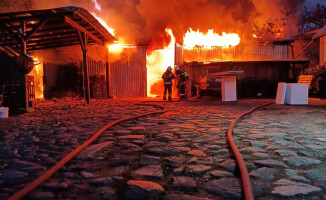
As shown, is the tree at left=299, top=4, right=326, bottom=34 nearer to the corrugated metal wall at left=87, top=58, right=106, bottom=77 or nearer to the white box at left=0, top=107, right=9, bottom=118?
the corrugated metal wall at left=87, top=58, right=106, bottom=77

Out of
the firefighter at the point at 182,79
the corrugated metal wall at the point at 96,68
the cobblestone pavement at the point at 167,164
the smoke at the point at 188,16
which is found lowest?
the cobblestone pavement at the point at 167,164

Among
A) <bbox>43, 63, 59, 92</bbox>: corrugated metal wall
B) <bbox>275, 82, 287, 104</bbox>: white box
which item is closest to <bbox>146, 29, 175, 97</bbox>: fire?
<bbox>43, 63, 59, 92</bbox>: corrugated metal wall

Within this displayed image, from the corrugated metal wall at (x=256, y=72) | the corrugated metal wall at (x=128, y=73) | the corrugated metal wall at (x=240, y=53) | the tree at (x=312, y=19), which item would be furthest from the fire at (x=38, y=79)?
the tree at (x=312, y=19)

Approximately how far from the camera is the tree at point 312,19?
2401cm

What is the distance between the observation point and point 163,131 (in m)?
5.30

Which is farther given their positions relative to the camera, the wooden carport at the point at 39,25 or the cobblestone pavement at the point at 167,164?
the wooden carport at the point at 39,25

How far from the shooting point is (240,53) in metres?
19.4

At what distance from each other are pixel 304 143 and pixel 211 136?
163 centimetres

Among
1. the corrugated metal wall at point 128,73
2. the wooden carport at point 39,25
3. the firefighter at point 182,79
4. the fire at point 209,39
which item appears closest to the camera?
the wooden carport at point 39,25

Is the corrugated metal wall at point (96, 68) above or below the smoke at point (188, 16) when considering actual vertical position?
below

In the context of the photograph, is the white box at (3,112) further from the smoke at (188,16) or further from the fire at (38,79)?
the smoke at (188,16)

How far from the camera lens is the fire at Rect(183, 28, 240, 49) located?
1977 cm

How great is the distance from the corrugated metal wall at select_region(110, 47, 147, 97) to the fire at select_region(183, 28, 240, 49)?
13.1 feet

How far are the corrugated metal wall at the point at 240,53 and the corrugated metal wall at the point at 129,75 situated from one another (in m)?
3.64
